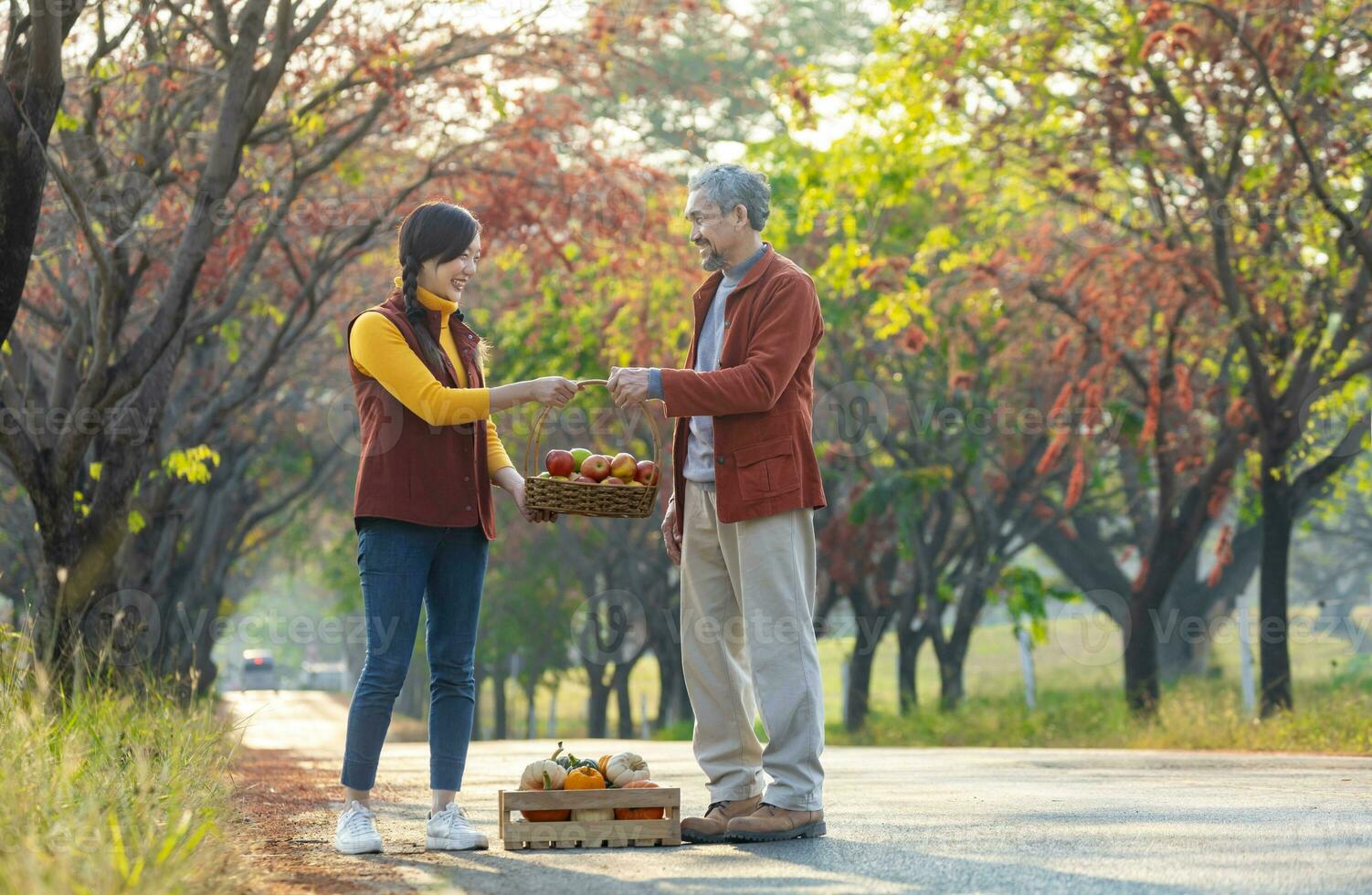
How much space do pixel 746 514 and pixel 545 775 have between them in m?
1.21

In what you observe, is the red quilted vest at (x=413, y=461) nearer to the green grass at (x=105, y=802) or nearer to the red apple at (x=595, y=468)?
the red apple at (x=595, y=468)

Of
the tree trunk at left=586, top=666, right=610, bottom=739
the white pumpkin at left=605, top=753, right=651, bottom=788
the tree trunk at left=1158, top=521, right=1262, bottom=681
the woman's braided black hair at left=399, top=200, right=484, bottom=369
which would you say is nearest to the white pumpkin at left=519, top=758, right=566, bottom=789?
the white pumpkin at left=605, top=753, right=651, bottom=788

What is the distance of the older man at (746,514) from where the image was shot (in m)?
6.34

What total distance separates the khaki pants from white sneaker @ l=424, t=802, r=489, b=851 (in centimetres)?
90

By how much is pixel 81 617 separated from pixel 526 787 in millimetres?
6866

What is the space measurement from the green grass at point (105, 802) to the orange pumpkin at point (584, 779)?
1.24 meters

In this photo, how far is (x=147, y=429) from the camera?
522 inches

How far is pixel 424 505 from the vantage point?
6219 millimetres

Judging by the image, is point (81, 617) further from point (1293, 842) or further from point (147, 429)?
point (1293, 842)

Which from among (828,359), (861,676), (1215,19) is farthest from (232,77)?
(861,676)

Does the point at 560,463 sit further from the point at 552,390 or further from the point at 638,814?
the point at 638,814

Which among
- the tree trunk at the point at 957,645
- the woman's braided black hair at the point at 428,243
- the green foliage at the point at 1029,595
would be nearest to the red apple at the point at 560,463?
the woman's braided black hair at the point at 428,243

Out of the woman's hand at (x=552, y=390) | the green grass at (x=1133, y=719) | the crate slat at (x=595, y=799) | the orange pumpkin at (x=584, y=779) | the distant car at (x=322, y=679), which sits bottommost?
the distant car at (x=322, y=679)

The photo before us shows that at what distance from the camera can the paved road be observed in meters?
5.24
